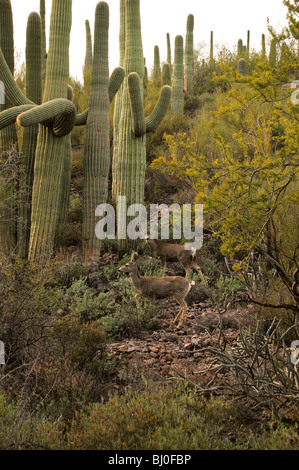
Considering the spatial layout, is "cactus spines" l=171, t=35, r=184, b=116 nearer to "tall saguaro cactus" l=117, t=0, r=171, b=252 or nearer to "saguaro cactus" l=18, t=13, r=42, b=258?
"tall saguaro cactus" l=117, t=0, r=171, b=252

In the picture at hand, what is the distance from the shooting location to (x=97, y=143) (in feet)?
38.4

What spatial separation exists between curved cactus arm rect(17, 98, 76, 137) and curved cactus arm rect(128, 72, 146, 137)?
174 centimetres

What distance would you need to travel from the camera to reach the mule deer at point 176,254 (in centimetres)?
1016

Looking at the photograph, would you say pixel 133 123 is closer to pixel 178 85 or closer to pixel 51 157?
pixel 51 157

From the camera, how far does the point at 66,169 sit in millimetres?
12094

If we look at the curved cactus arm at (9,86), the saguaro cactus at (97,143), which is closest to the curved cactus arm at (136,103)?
the saguaro cactus at (97,143)

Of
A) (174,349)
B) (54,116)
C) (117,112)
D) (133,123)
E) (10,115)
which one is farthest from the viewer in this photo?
(117,112)

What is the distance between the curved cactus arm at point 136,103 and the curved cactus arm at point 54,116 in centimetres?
174

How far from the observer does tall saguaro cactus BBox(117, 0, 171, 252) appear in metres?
11.7

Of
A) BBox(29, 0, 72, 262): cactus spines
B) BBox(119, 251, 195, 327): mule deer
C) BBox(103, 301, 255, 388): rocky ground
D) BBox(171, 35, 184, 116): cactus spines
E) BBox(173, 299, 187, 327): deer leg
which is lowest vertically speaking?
BBox(103, 301, 255, 388): rocky ground

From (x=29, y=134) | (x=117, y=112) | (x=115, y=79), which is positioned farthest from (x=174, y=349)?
(x=117, y=112)

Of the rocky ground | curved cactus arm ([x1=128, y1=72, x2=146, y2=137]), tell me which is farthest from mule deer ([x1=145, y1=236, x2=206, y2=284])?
curved cactus arm ([x1=128, y1=72, x2=146, y2=137])

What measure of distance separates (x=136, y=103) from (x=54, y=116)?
2.21 m

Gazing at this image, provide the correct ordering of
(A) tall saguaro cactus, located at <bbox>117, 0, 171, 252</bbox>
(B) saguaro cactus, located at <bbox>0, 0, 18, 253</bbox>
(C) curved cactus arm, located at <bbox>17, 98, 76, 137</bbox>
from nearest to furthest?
1. (C) curved cactus arm, located at <bbox>17, 98, 76, 137</bbox>
2. (B) saguaro cactus, located at <bbox>0, 0, 18, 253</bbox>
3. (A) tall saguaro cactus, located at <bbox>117, 0, 171, 252</bbox>
